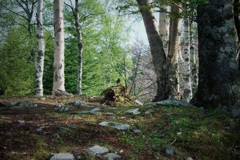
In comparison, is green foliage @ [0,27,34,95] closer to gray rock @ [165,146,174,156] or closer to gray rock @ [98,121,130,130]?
gray rock @ [98,121,130,130]

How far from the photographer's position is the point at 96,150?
296cm

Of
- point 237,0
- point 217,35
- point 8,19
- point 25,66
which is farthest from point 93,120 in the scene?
point 8,19

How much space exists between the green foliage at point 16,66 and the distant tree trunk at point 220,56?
55.2 ft

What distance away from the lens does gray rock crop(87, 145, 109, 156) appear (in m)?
2.90

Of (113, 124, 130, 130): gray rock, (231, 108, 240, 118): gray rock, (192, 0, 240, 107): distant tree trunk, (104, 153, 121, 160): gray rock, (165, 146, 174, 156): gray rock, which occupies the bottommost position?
(165, 146, 174, 156): gray rock

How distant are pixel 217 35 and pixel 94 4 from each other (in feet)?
58.5

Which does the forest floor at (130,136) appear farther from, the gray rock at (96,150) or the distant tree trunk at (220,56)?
the distant tree trunk at (220,56)

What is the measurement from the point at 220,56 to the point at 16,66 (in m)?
17.4

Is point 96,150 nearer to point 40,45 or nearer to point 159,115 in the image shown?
point 159,115

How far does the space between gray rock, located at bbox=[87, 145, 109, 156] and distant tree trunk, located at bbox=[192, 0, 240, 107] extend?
2982 mm

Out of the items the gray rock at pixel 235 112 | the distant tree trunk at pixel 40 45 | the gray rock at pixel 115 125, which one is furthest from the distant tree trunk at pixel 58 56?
the gray rock at pixel 235 112

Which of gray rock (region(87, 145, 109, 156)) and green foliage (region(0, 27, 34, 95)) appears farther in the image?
green foliage (region(0, 27, 34, 95))

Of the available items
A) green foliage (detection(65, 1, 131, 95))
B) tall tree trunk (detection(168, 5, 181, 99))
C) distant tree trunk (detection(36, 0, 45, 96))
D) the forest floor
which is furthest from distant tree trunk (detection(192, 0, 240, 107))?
green foliage (detection(65, 1, 131, 95))

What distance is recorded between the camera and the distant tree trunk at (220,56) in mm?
4879
